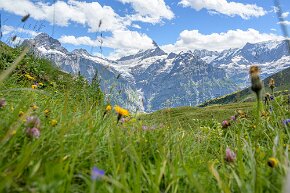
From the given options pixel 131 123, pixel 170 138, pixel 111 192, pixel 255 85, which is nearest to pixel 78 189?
pixel 111 192

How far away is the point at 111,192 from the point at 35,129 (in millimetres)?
896

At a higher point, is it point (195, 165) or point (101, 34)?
point (101, 34)

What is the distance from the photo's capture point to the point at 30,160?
8.20ft

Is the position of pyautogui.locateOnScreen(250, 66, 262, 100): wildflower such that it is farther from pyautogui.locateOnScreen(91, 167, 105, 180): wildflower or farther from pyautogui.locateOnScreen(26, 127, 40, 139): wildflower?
pyautogui.locateOnScreen(26, 127, 40, 139): wildflower

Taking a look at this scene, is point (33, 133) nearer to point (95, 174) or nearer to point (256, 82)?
point (95, 174)

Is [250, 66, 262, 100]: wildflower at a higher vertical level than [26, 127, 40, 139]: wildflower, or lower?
higher

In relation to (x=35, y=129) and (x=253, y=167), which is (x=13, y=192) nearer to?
(x=35, y=129)

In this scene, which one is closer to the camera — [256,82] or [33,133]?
[256,82]

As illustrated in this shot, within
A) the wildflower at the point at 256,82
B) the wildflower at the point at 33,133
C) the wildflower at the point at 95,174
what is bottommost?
the wildflower at the point at 95,174

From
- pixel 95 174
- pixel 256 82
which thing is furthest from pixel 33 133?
pixel 256 82

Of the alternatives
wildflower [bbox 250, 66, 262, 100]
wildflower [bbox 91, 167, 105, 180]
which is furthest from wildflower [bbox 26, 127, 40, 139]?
wildflower [bbox 250, 66, 262, 100]

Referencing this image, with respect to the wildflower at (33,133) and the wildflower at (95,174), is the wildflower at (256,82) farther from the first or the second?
the wildflower at (33,133)

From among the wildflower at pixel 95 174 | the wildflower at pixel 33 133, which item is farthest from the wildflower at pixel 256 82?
the wildflower at pixel 33 133

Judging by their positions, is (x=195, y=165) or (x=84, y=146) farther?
(x=195, y=165)
